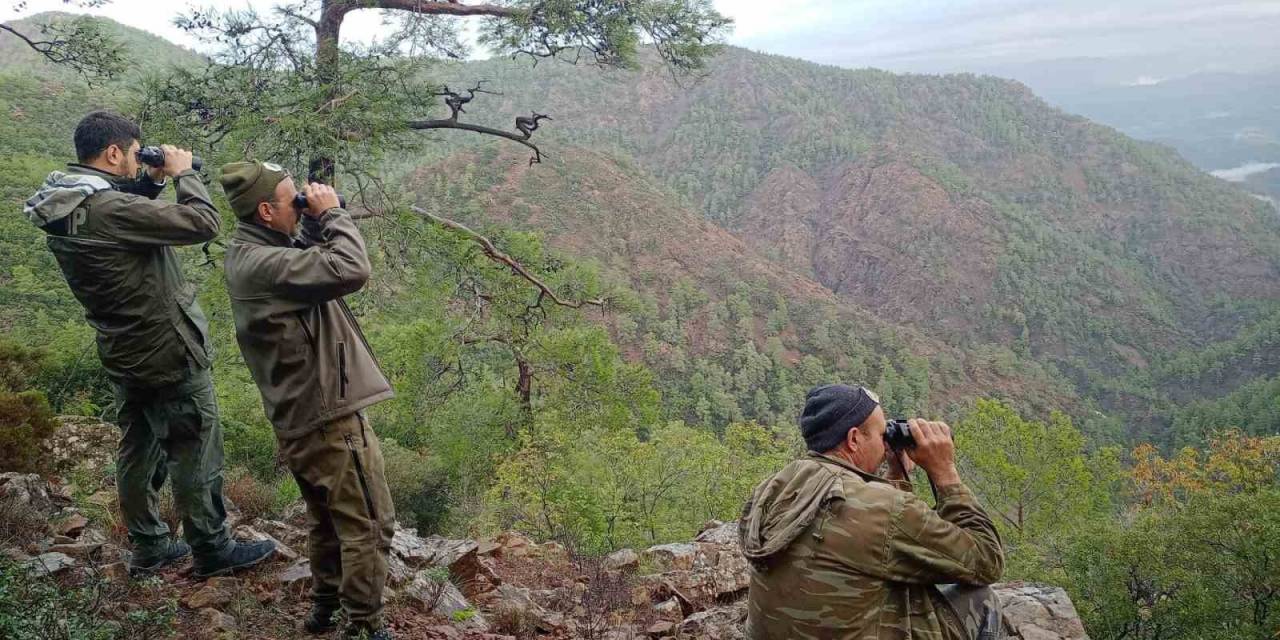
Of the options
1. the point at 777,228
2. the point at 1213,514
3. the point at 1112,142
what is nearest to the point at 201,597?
the point at 1213,514

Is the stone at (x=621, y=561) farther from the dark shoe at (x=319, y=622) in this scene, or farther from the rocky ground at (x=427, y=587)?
the dark shoe at (x=319, y=622)

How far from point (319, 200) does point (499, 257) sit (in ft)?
14.7

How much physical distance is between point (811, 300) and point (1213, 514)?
48.2 meters

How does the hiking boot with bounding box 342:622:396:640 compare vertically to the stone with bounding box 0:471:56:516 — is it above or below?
below

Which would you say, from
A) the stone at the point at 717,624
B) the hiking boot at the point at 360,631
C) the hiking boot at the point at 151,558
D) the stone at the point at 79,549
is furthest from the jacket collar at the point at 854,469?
the stone at the point at 79,549

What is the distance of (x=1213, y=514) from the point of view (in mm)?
A: 7926

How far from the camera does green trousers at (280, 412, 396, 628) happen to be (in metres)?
2.48

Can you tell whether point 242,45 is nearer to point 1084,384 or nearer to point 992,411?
point 992,411

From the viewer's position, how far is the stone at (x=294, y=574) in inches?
131

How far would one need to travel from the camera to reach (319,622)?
2.85 m

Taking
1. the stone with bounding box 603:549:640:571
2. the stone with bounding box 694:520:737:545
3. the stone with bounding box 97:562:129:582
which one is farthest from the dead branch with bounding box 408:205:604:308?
the stone with bounding box 97:562:129:582

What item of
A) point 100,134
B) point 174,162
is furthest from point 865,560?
point 100,134

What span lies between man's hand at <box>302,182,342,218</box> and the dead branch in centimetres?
409

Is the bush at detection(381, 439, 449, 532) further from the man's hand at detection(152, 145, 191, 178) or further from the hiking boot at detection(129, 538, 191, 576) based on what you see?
the man's hand at detection(152, 145, 191, 178)
